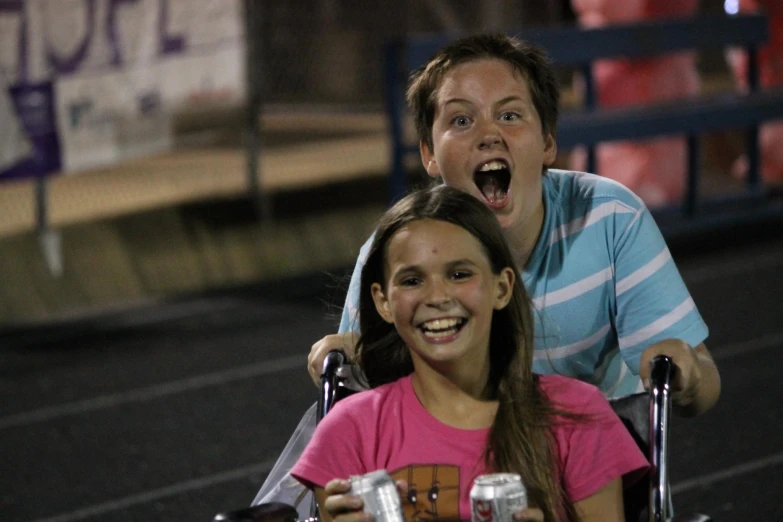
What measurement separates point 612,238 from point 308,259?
7.79 meters

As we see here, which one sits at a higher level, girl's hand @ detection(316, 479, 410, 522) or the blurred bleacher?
girl's hand @ detection(316, 479, 410, 522)

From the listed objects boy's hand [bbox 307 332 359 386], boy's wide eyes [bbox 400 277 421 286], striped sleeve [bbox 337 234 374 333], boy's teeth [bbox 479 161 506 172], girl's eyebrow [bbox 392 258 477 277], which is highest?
boy's teeth [bbox 479 161 506 172]

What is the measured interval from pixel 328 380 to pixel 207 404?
4.15 m

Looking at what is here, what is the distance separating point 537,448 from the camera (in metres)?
3.00

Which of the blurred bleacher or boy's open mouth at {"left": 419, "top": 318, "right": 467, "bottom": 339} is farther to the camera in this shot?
the blurred bleacher

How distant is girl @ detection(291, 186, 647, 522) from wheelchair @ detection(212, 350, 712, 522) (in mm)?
69

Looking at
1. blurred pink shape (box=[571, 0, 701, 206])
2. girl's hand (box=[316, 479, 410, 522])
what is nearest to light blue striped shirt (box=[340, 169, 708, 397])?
girl's hand (box=[316, 479, 410, 522])

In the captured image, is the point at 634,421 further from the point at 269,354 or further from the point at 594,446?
the point at 269,354

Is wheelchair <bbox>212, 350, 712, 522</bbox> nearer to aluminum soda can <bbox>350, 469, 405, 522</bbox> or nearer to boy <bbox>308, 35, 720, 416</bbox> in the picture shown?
boy <bbox>308, 35, 720, 416</bbox>

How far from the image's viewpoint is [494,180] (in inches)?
139

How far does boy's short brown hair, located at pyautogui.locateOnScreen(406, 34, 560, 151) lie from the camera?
349cm

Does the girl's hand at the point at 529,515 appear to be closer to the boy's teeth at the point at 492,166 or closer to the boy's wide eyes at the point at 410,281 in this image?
the boy's wide eyes at the point at 410,281

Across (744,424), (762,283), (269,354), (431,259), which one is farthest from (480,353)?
(762,283)

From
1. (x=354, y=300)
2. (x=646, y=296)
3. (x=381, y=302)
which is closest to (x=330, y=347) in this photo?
(x=354, y=300)
